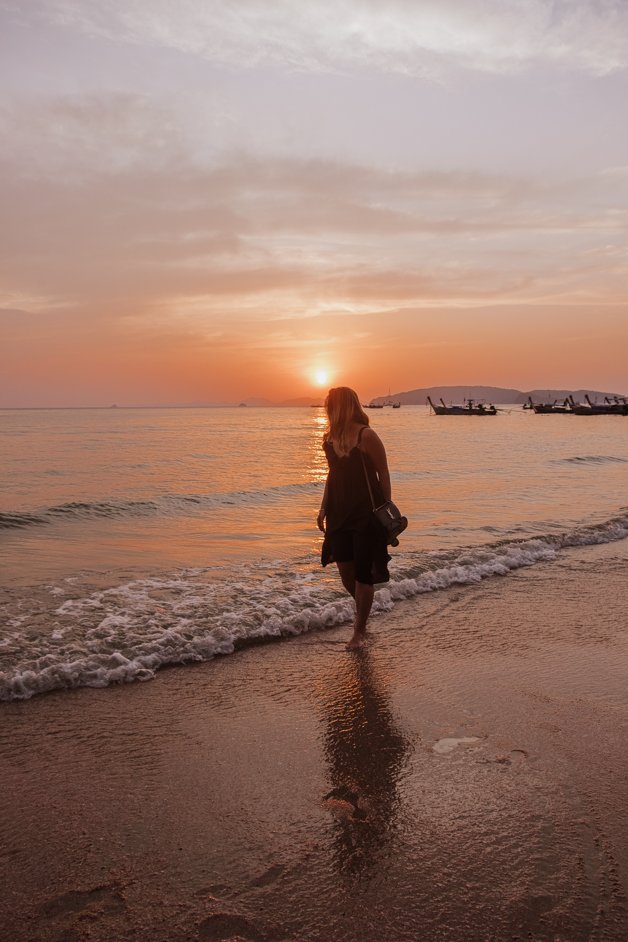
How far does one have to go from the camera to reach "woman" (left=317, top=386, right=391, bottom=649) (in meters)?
5.54

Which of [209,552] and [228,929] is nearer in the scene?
[228,929]

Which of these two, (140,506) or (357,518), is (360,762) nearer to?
(357,518)

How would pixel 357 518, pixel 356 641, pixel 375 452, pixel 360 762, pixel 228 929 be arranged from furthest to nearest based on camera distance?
pixel 356 641, pixel 357 518, pixel 375 452, pixel 360 762, pixel 228 929

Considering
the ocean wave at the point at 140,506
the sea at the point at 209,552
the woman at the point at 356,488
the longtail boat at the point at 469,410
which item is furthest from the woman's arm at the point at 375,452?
the longtail boat at the point at 469,410

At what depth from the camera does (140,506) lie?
1647 cm

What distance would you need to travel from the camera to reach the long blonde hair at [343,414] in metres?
5.51

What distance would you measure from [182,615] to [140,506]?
34.1ft

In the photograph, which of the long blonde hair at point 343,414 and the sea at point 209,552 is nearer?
the long blonde hair at point 343,414

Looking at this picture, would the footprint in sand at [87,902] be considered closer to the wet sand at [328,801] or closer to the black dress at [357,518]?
the wet sand at [328,801]

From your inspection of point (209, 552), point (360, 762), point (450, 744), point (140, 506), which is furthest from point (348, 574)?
point (140, 506)

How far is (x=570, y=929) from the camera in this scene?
2320mm

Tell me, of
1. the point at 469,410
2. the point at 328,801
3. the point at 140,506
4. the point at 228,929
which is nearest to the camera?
the point at 228,929

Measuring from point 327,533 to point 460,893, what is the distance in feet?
11.4

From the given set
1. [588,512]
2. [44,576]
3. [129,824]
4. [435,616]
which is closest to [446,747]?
[129,824]
